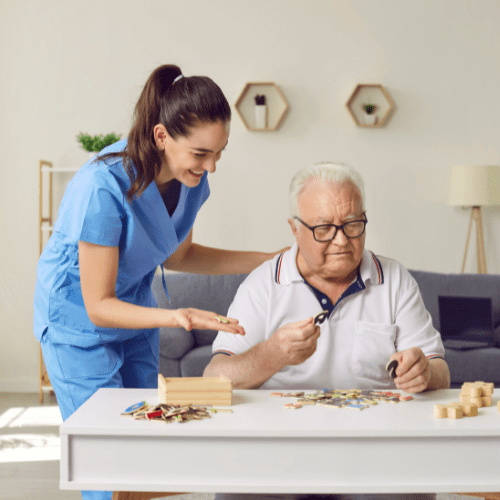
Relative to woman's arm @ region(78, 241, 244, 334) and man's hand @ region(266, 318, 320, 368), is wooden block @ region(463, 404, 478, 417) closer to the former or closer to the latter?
man's hand @ region(266, 318, 320, 368)

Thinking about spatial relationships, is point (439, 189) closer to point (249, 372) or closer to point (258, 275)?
point (258, 275)

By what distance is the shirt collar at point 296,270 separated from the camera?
1.56 m

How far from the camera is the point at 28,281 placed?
4.37 meters

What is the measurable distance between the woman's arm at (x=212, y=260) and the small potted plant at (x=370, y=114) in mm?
2783

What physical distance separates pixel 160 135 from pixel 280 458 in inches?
32.0

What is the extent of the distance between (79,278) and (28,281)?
314cm

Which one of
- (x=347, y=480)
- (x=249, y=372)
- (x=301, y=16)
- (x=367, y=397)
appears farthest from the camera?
(x=301, y=16)

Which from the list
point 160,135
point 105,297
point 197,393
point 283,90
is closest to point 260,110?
point 283,90

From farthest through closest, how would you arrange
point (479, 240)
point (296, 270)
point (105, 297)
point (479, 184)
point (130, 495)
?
point (479, 240) < point (479, 184) < point (296, 270) < point (105, 297) < point (130, 495)

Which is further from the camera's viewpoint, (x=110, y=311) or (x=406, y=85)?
(x=406, y=85)

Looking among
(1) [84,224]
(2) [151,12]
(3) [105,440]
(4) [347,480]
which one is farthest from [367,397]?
(2) [151,12]

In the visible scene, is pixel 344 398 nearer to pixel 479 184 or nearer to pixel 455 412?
pixel 455 412

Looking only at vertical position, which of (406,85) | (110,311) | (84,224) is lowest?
(110,311)

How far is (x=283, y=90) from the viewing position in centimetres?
433
